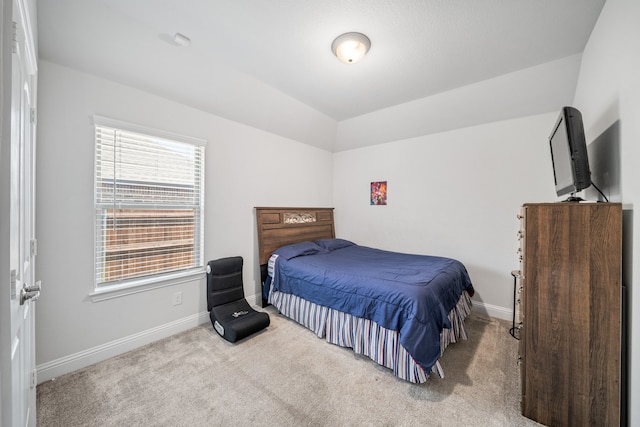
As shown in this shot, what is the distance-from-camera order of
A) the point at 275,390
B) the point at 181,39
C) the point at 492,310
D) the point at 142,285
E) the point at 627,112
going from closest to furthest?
1. the point at 627,112
2. the point at 275,390
3. the point at 181,39
4. the point at 142,285
5. the point at 492,310

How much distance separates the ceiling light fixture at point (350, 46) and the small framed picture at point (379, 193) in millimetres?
2149

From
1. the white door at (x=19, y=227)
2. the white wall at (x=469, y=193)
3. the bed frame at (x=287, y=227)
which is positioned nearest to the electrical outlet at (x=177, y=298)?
the bed frame at (x=287, y=227)

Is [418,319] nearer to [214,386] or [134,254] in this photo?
[214,386]

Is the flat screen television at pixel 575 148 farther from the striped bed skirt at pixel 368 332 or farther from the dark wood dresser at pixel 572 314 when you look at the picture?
the striped bed skirt at pixel 368 332

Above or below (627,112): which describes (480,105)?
above

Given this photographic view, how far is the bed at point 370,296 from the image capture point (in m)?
1.90

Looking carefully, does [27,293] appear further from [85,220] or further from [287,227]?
[287,227]

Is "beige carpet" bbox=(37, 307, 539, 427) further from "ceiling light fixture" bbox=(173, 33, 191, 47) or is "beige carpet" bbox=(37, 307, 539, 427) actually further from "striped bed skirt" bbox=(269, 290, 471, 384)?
"ceiling light fixture" bbox=(173, 33, 191, 47)

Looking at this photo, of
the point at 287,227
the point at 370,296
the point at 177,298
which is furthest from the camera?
the point at 287,227

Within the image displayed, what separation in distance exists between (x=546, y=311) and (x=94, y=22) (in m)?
3.67

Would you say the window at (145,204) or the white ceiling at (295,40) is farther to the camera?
the window at (145,204)

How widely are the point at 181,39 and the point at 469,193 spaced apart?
3514 millimetres

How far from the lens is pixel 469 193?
3.26 metres

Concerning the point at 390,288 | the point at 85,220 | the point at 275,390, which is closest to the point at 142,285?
the point at 85,220
